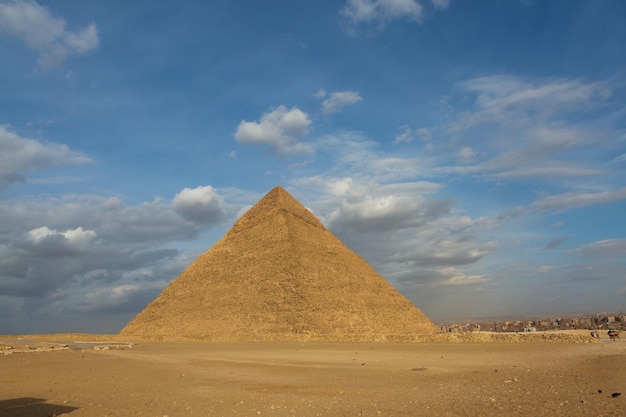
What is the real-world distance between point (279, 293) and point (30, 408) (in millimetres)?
44954

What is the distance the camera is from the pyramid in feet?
165

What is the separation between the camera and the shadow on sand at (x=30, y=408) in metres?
9.05

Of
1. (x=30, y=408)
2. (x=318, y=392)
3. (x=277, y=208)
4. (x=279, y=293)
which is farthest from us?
(x=277, y=208)

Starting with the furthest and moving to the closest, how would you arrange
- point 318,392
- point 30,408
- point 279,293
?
point 279,293 < point 318,392 < point 30,408

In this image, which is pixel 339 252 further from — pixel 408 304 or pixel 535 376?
pixel 535 376

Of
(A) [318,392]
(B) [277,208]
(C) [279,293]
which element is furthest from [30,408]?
(B) [277,208]

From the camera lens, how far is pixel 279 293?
54.2 metres

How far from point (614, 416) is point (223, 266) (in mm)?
59465

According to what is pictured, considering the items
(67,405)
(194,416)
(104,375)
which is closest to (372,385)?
(194,416)

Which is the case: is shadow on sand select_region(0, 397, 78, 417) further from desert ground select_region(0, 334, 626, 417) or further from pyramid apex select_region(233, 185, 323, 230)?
pyramid apex select_region(233, 185, 323, 230)

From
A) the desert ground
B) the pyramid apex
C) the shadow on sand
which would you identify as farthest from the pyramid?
the shadow on sand

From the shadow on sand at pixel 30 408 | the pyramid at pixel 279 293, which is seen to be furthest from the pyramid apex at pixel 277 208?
the shadow on sand at pixel 30 408

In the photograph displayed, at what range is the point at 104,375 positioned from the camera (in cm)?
1627

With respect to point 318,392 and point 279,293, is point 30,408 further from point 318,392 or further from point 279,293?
point 279,293
